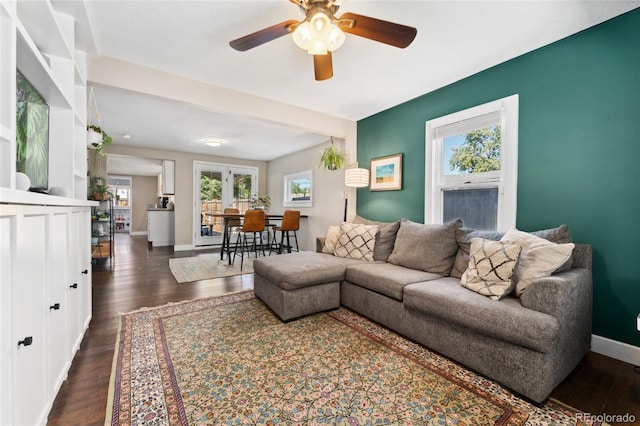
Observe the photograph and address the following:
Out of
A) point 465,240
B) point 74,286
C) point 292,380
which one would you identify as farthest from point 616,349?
point 74,286

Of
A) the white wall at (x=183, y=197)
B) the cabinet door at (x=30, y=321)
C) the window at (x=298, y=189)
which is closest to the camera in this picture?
the cabinet door at (x=30, y=321)

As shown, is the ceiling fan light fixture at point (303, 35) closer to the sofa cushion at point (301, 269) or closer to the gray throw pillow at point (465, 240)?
the sofa cushion at point (301, 269)

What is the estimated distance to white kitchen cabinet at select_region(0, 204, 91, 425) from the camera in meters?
0.91

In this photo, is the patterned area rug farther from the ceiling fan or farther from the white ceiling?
the white ceiling

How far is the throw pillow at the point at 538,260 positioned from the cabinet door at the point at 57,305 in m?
2.68

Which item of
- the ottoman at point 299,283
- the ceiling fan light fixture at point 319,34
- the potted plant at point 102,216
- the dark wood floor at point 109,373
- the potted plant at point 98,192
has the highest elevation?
the ceiling fan light fixture at point 319,34

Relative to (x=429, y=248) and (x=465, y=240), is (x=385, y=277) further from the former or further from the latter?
(x=465, y=240)

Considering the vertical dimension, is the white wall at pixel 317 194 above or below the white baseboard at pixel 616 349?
above

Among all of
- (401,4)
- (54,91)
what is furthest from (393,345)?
(54,91)

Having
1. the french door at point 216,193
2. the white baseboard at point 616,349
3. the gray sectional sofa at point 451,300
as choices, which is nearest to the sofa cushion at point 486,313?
the gray sectional sofa at point 451,300

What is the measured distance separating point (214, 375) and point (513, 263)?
6.73 ft

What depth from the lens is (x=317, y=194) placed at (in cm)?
572

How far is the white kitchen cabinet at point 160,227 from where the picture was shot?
6.96 m

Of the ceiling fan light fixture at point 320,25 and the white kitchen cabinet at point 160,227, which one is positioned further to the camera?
the white kitchen cabinet at point 160,227
